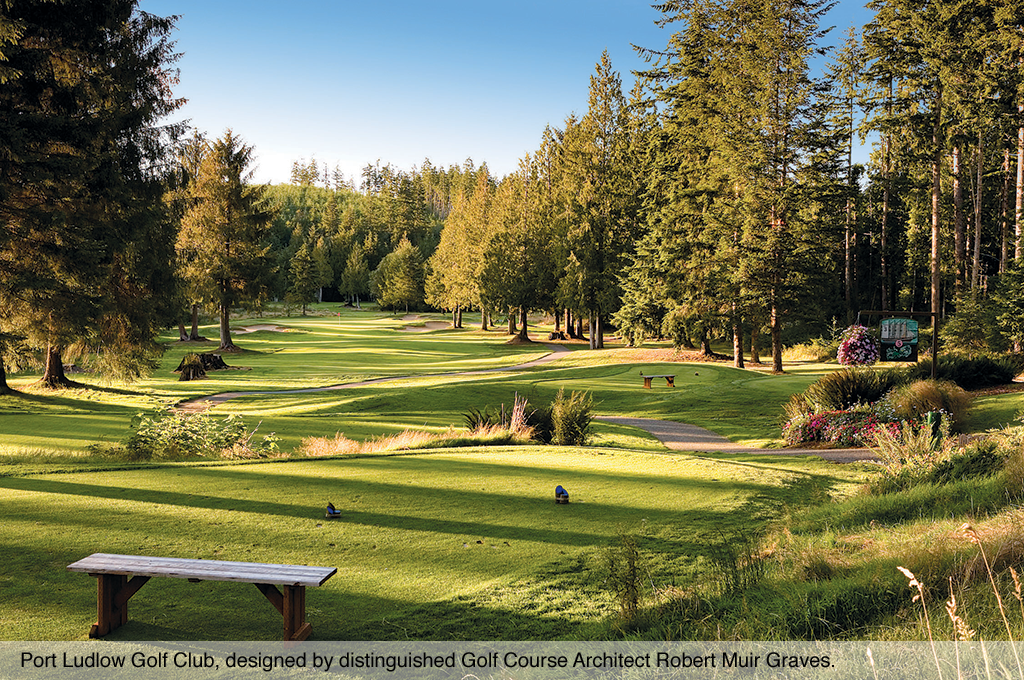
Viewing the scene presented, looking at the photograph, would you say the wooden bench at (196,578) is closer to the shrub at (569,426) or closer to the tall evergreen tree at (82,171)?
the shrub at (569,426)

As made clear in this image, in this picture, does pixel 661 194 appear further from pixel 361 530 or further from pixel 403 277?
pixel 403 277

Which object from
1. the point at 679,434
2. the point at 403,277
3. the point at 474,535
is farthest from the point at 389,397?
the point at 403,277

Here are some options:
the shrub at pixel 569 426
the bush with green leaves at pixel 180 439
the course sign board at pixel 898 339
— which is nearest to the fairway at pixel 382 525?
the bush with green leaves at pixel 180 439

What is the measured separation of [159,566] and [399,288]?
294 feet

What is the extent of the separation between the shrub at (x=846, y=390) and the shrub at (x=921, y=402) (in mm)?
877

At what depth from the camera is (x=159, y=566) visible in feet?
16.8

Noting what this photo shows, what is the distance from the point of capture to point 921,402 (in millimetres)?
16266

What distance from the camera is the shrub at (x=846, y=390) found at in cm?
1830

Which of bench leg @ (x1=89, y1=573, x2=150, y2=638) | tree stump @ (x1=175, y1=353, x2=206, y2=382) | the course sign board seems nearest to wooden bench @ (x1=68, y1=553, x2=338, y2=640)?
bench leg @ (x1=89, y1=573, x2=150, y2=638)

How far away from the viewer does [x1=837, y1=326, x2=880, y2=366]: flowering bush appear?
18.0 m

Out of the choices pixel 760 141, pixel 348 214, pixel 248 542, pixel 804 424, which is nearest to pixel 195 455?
pixel 248 542

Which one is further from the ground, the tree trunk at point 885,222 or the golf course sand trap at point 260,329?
the tree trunk at point 885,222

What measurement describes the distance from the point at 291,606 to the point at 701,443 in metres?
15.7

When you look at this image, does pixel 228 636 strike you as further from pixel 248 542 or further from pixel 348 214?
pixel 348 214
